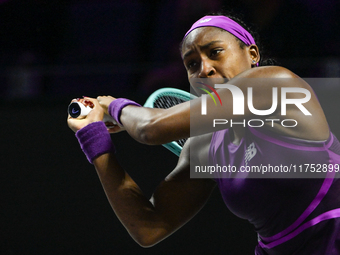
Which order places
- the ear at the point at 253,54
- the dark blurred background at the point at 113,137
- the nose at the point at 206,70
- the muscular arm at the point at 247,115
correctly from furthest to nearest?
the dark blurred background at the point at 113,137 < the ear at the point at 253,54 < the nose at the point at 206,70 < the muscular arm at the point at 247,115

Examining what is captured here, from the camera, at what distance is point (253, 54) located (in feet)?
3.67

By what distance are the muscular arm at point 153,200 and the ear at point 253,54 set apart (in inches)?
12.6

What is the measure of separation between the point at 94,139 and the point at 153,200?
26 cm

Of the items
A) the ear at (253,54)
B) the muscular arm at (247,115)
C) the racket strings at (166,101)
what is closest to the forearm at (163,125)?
the muscular arm at (247,115)

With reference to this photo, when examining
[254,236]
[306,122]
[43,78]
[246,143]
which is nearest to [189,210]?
[246,143]

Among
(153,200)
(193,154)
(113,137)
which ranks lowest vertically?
(113,137)

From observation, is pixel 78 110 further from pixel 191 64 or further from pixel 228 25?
pixel 228 25

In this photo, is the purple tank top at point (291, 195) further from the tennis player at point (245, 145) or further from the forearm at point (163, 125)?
the forearm at point (163, 125)

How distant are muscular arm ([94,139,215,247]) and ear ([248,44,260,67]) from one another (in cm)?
32

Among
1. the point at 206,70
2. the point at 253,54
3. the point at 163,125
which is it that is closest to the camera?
the point at 163,125

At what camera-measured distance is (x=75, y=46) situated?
2836mm

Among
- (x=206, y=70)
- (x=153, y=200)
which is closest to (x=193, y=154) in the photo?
(x=153, y=200)

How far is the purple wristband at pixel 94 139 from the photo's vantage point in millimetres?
1037

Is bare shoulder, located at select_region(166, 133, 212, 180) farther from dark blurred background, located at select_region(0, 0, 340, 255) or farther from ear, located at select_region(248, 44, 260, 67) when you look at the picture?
dark blurred background, located at select_region(0, 0, 340, 255)
